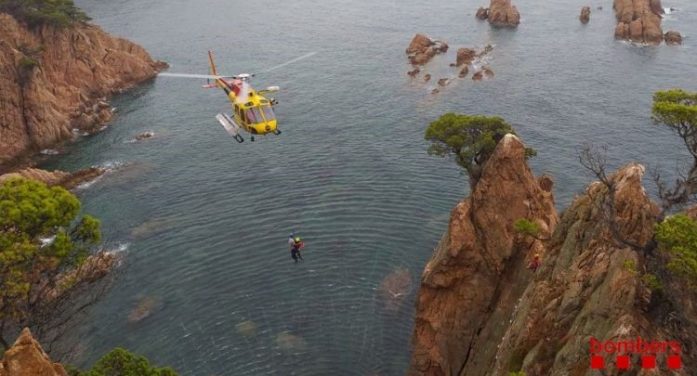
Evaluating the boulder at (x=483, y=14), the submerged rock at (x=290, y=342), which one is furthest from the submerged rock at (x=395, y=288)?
the boulder at (x=483, y=14)

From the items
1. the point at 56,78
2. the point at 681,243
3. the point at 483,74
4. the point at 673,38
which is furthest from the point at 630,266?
the point at 673,38

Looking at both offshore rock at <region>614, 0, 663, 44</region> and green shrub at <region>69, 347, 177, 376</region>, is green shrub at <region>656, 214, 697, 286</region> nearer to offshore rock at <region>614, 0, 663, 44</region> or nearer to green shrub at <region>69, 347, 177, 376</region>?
green shrub at <region>69, 347, 177, 376</region>

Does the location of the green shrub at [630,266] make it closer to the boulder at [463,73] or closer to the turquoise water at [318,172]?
the turquoise water at [318,172]

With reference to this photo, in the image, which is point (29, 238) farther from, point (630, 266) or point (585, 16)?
point (585, 16)

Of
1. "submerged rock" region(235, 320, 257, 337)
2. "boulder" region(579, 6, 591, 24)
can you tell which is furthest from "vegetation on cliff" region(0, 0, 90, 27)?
Result: "boulder" region(579, 6, 591, 24)


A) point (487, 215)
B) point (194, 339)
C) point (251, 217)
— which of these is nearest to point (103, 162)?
point (251, 217)

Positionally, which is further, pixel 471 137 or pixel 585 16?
pixel 585 16
